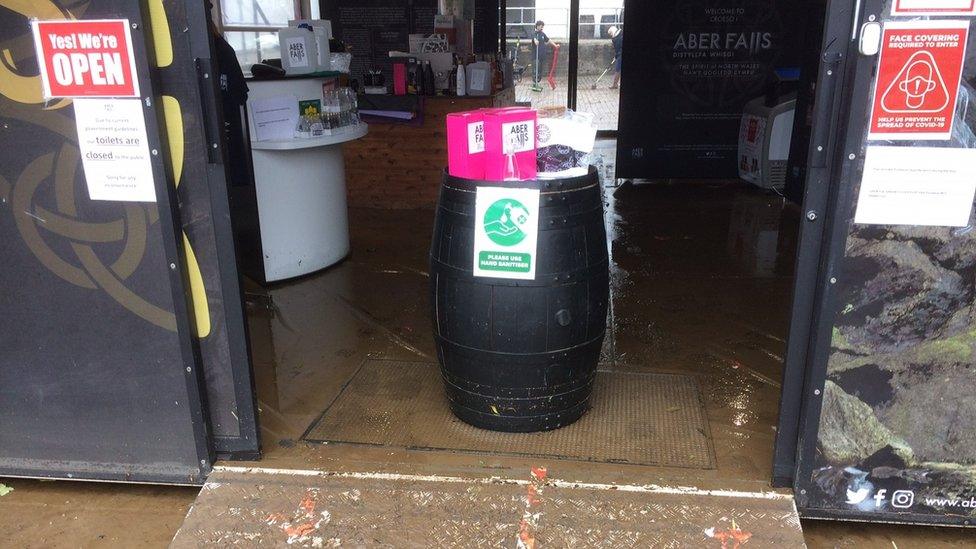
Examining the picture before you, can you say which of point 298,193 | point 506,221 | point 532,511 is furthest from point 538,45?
point 532,511

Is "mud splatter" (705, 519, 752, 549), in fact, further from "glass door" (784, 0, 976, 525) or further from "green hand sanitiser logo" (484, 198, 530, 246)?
"green hand sanitiser logo" (484, 198, 530, 246)

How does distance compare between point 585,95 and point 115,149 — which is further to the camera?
point 585,95

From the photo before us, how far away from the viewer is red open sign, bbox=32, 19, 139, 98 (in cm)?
207

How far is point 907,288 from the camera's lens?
201 centimetres

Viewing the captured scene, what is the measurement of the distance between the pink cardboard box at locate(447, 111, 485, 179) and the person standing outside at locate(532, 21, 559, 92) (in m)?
12.7

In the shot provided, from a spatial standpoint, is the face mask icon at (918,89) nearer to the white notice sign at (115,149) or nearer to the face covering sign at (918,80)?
the face covering sign at (918,80)

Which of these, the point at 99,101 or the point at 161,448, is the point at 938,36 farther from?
the point at 161,448

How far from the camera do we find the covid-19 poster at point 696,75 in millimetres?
7320

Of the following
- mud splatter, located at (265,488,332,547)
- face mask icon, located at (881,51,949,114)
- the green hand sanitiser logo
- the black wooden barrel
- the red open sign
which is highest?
the red open sign

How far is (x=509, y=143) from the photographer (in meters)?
2.41

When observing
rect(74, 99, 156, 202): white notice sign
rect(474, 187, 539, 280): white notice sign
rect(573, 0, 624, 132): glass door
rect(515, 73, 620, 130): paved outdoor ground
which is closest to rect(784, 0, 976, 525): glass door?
rect(474, 187, 539, 280): white notice sign

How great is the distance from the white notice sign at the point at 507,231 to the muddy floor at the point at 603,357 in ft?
2.29

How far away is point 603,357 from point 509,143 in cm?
138

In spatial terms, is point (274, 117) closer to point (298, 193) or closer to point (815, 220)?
point (298, 193)
